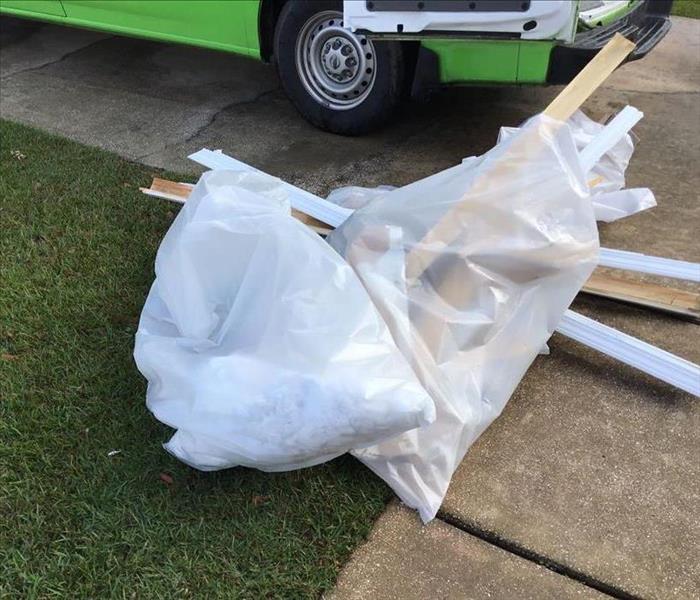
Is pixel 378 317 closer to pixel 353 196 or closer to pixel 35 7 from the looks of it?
pixel 353 196

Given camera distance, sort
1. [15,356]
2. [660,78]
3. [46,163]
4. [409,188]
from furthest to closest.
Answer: [660,78], [46,163], [15,356], [409,188]

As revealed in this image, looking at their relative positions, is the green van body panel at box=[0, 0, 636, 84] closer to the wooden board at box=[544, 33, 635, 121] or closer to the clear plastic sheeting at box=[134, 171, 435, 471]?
the wooden board at box=[544, 33, 635, 121]

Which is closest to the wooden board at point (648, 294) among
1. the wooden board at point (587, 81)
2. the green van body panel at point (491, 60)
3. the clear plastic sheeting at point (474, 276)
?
the clear plastic sheeting at point (474, 276)

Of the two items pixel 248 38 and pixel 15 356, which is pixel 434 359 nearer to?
pixel 15 356

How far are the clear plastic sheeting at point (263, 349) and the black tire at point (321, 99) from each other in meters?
1.79

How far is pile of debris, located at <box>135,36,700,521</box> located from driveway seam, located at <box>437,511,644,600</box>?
0.09 metres

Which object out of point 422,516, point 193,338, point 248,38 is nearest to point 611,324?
point 422,516

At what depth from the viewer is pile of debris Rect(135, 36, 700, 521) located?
180 cm

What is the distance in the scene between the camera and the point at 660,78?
4965mm

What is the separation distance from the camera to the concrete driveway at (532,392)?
1898mm

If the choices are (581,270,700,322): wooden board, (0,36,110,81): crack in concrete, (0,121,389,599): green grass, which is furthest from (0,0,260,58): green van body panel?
(581,270,700,322): wooden board

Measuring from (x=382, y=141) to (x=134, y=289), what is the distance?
1.82 m

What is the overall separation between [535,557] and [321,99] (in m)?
2.87

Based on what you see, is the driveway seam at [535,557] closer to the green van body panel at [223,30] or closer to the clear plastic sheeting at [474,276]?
the clear plastic sheeting at [474,276]
